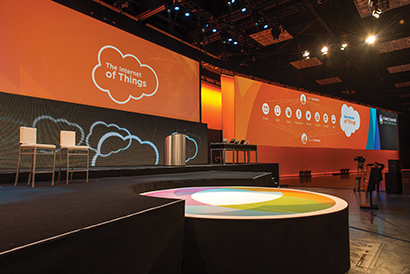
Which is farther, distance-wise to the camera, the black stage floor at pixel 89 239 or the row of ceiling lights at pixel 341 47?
the row of ceiling lights at pixel 341 47

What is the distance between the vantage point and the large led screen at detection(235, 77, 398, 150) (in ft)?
29.1

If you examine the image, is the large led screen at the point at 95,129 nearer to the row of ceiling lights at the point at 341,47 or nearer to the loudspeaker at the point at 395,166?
the row of ceiling lights at the point at 341,47

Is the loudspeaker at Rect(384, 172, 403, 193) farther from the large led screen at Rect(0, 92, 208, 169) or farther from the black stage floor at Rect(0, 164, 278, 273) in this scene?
the black stage floor at Rect(0, 164, 278, 273)

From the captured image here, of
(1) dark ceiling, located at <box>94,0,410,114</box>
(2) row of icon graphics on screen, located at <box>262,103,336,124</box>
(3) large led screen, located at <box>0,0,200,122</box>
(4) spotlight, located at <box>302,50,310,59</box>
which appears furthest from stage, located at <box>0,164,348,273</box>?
(4) spotlight, located at <box>302,50,310,59</box>

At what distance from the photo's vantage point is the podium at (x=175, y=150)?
204 inches

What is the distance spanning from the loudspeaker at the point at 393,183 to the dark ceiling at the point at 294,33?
409 centimetres

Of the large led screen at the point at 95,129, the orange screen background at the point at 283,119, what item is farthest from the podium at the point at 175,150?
the orange screen background at the point at 283,119

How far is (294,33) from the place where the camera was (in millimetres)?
8031

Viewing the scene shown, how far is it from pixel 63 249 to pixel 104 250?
157 millimetres

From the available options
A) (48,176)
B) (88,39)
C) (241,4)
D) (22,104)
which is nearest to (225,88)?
(241,4)

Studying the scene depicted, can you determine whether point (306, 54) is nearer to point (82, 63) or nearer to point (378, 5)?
point (378, 5)

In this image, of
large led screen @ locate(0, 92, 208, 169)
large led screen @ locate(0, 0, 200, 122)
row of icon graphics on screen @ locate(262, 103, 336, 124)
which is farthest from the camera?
row of icon graphics on screen @ locate(262, 103, 336, 124)

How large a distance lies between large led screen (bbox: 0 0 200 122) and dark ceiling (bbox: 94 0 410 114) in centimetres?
107

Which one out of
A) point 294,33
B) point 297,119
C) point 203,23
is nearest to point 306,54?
point 294,33
